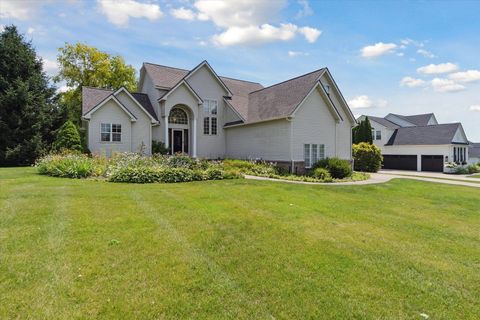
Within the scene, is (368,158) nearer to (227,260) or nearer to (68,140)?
(68,140)

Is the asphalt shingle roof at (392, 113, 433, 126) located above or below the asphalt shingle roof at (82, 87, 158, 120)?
above

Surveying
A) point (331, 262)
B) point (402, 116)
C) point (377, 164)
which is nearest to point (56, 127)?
point (331, 262)

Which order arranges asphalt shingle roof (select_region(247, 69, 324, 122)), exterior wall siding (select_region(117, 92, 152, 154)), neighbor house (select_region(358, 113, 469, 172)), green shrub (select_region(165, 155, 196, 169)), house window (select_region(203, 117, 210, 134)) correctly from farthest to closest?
1. neighbor house (select_region(358, 113, 469, 172))
2. house window (select_region(203, 117, 210, 134))
3. exterior wall siding (select_region(117, 92, 152, 154))
4. asphalt shingle roof (select_region(247, 69, 324, 122))
5. green shrub (select_region(165, 155, 196, 169))

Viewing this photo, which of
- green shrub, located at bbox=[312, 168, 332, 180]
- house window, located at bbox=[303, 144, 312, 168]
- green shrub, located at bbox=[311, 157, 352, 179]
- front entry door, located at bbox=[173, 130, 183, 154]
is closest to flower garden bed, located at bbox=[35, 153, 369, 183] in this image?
green shrub, located at bbox=[312, 168, 332, 180]

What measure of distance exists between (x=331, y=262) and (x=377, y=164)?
1034 inches

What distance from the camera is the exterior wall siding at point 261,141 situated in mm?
19469

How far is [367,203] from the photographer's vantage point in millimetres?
10188

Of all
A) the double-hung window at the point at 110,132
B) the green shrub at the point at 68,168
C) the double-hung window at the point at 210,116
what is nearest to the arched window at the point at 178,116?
the double-hung window at the point at 210,116

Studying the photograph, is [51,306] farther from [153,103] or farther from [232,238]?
[153,103]

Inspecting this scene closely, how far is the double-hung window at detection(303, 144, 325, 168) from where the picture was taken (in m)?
20.0

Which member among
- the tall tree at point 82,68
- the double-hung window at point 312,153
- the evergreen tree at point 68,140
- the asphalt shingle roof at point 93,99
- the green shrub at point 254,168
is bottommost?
the green shrub at point 254,168

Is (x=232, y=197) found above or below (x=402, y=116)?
below

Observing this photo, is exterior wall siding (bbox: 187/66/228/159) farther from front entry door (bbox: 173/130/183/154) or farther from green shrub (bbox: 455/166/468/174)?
green shrub (bbox: 455/166/468/174)

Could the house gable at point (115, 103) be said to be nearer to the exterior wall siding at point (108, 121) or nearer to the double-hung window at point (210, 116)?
the exterior wall siding at point (108, 121)
